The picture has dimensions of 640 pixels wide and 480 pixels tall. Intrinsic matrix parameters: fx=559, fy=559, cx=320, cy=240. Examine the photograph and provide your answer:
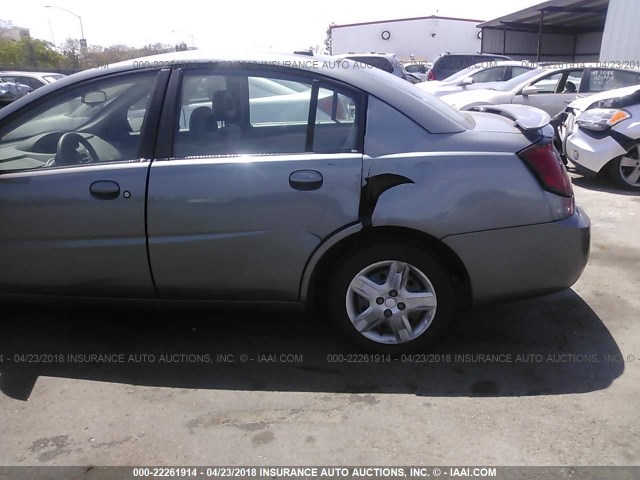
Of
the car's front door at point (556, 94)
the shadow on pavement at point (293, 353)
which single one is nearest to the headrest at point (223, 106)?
the shadow on pavement at point (293, 353)

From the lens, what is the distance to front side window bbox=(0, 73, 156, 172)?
3.06m

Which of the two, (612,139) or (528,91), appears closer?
(612,139)

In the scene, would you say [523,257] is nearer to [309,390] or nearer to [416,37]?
[309,390]

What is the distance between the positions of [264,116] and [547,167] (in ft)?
5.13

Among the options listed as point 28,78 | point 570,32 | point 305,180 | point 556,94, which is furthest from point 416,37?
point 305,180

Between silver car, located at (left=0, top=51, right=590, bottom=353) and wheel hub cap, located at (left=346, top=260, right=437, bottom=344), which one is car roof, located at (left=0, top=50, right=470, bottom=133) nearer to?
silver car, located at (left=0, top=51, right=590, bottom=353)

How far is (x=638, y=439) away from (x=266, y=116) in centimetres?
243

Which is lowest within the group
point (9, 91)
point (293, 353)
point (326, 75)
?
point (293, 353)

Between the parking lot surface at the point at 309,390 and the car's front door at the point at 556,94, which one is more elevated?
the car's front door at the point at 556,94

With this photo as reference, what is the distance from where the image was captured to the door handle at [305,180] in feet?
9.28

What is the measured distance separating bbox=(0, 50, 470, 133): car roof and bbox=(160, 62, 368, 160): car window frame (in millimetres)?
13

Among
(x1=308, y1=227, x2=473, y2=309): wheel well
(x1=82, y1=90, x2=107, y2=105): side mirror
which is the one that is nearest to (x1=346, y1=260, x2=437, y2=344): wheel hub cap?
(x1=308, y1=227, x2=473, y2=309): wheel well

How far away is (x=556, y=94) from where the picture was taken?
9.99 meters

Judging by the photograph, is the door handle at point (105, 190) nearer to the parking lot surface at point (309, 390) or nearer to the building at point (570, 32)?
the parking lot surface at point (309, 390)
